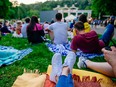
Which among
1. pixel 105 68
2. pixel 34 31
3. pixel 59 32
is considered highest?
pixel 105 68

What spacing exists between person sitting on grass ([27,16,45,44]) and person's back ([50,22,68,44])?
3.92ft

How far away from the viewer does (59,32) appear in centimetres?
888

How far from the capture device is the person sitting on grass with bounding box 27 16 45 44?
9.90 m

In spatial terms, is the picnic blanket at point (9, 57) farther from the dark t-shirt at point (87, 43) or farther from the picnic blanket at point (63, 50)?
the dark t-shirt at point (87, 43)

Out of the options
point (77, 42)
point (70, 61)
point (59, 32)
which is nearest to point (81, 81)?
point (70, 61)

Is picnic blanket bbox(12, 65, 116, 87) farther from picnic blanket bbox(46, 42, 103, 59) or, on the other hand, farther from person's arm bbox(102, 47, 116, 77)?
picnic blanket bbox(46, 42, 103, 59)

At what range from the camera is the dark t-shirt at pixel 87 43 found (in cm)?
641

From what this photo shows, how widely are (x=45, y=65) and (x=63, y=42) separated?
310 centimetres

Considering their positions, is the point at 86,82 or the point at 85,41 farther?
the point at 85,41

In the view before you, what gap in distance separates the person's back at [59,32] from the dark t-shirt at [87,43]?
1.89 meters

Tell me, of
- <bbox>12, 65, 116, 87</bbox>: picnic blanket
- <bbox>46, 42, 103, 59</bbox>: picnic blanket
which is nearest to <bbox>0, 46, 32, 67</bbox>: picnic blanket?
<bbox>46, 42, 103, 59</bbox>: picnic blanket

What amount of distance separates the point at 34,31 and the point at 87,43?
365 cm

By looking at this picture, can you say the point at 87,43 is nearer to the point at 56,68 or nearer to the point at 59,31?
the point at 59,31

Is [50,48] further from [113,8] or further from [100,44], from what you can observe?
[113,8]
